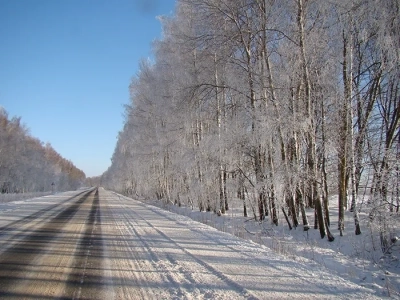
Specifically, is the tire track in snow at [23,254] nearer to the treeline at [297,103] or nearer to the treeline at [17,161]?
the treeline at [297,103]

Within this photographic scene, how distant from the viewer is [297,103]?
36.3ft

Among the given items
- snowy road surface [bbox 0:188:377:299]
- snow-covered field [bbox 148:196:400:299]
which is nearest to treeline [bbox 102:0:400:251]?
snow-covered field [bbox 148:196:400:299]

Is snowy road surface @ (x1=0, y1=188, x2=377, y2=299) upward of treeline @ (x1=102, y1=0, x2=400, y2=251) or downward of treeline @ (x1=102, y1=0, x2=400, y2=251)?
downward

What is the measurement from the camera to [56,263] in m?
5.52

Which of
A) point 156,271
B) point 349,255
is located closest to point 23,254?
point 156,271

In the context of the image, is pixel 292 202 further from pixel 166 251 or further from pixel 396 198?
pixel 166 251

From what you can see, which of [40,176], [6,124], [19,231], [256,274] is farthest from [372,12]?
[40,176]


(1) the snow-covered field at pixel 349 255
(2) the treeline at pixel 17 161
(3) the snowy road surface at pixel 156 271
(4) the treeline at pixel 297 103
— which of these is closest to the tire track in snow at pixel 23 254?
(3) the snowy road surface at pixel 156 271

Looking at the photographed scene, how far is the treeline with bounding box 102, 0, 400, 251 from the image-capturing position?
8.62 metres

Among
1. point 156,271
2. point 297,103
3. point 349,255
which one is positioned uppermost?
point 297,103

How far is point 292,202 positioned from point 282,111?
3.81 meters

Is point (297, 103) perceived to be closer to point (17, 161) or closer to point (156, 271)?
point (156, 271)

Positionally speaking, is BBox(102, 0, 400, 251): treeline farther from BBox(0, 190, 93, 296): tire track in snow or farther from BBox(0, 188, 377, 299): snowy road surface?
BBox(0, 190, 93, 296): tire track in snow

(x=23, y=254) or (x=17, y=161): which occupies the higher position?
(x=17, y=161)
